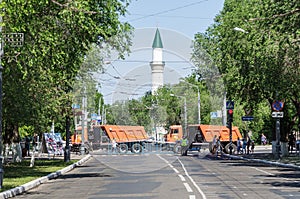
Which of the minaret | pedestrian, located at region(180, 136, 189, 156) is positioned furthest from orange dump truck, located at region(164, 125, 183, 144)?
the minaret

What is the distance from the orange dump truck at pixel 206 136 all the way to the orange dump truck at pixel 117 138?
16.4ft

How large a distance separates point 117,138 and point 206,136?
12568 millimetres

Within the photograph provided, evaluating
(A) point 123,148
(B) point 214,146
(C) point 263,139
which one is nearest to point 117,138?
(A) point 123,148

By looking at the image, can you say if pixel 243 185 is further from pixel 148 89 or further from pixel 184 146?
pixel 184 146

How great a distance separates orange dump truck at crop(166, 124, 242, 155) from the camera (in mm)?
59128

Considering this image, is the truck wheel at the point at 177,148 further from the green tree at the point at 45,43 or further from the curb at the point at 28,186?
the green tree at the point at 45,43

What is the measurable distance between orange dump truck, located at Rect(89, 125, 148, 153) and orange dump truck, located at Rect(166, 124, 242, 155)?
5.00m

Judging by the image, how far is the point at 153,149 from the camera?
5109 centimetres

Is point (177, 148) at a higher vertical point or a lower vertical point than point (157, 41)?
lower

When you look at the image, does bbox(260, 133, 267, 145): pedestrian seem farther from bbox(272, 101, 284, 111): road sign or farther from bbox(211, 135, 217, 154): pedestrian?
bbox(272, 101, 284, 111): road sign

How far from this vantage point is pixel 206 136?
60.3 metres

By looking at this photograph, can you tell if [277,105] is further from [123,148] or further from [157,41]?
[123,148]

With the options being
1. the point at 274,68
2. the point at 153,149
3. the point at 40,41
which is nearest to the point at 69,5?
the point at 40,41

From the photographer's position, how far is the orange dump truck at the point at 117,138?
44656mm
